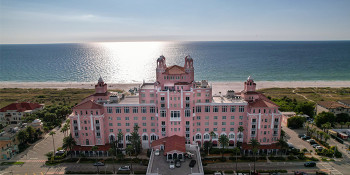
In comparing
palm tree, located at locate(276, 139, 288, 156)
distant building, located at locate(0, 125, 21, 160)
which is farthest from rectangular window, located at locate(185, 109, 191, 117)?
distant building, located at locate(0, 125, 21, 160)

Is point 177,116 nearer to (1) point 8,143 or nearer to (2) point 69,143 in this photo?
(2) point 69,143

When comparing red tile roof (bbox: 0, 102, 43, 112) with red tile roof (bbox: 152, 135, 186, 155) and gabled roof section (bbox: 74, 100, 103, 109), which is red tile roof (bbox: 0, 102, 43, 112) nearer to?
gabled roof section (bbox: 74, 100, 103, 109)

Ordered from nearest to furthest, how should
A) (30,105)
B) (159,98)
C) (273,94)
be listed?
(159,98), (30,105), (273,94)

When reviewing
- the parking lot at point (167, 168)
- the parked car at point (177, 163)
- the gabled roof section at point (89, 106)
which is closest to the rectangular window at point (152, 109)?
the gabled roof section at point (89, 106)

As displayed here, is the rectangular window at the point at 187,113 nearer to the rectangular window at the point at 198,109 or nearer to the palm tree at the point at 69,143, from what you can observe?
the rectangular window at the point at 198,109

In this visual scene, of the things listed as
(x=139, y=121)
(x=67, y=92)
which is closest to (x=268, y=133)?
(x=139, y=121)

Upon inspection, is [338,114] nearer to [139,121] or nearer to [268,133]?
[268,133]
